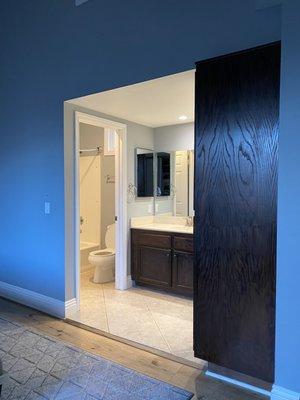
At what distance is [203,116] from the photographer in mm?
2006

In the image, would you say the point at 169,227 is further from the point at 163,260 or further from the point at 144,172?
the point at 144,172

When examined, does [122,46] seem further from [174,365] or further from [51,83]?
[174,365]

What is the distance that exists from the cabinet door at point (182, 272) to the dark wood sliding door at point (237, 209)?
50.5 inches

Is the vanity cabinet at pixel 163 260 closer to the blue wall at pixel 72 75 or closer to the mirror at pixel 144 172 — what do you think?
the mirror at pixel 144 172

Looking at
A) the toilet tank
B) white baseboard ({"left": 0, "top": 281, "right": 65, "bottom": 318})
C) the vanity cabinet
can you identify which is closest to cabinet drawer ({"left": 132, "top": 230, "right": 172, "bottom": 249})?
the vanity cabinet

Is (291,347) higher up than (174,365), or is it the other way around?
(291,347)

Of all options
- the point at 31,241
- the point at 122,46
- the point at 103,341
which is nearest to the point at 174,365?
the point at 103,341

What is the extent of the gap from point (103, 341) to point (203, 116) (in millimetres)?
1978

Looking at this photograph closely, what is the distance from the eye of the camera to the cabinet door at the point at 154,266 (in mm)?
3545

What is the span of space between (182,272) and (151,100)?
1.90m

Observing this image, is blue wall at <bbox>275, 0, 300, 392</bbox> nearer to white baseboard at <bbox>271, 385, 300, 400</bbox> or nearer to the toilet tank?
white baseboard at <bbox>271, 385, 300, 400</bbox>

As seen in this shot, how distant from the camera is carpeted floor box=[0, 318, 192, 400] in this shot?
186 cm

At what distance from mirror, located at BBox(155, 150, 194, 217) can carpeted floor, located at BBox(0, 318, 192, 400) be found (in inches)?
85.5

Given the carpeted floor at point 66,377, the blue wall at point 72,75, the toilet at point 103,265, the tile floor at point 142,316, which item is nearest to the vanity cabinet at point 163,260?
the tile floor at point 142,316
